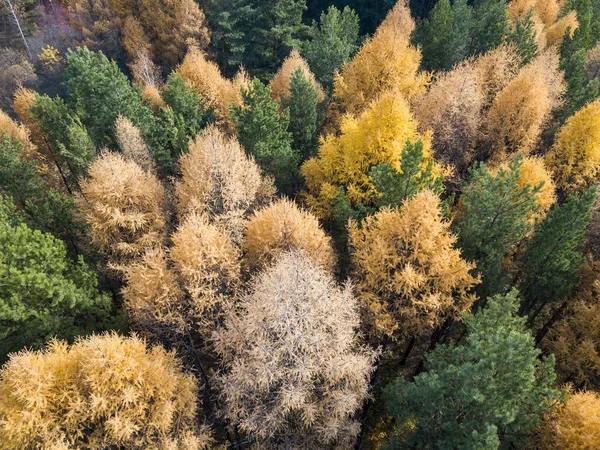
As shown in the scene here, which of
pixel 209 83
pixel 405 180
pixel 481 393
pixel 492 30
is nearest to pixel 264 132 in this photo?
pixel 405 180

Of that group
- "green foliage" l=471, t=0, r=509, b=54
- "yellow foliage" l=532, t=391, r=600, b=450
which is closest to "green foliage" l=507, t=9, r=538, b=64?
"green foliage" l=471, t=0, r=509, b=54

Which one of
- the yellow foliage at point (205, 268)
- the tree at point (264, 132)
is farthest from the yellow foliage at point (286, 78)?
the yellow foliage at point (205, 268)

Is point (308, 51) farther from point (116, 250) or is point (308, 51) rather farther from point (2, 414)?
point (2, 414)

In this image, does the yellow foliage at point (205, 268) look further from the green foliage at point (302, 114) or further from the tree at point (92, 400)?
the green foliage at point (302, 114)

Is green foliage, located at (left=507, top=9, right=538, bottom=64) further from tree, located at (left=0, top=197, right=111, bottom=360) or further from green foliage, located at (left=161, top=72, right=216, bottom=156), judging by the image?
tree, located at (left=0, top=197, right=111, bottom=360)

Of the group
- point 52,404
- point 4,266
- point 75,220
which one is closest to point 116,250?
point 75,220

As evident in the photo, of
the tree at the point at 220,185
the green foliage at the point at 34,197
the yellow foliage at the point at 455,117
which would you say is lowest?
the green foliage at the point at 34,197
